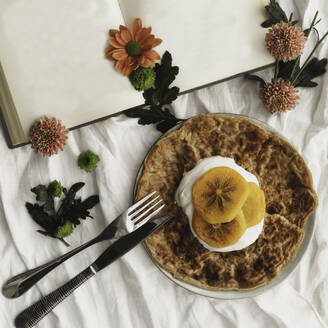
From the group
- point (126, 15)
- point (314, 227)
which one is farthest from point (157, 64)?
point (314, 227)

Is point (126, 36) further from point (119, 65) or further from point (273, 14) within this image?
point (273, 14)

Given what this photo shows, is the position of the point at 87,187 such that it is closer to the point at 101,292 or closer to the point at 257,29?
the point at 101,292

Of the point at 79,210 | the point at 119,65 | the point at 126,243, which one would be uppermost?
the point at 119,65

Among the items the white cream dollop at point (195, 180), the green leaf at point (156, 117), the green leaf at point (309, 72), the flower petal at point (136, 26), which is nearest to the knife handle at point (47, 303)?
the white cream dollop at point (195, 180)

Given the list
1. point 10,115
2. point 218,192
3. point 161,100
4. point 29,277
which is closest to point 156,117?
point 161,100

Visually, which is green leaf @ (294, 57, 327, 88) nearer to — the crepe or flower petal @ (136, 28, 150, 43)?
the crepe

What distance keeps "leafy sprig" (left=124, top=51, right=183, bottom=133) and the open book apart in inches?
0.9

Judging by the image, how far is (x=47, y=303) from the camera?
3.92 feet

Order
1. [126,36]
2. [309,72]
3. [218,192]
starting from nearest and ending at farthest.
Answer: [218,192] → [126,36] → [309,72]

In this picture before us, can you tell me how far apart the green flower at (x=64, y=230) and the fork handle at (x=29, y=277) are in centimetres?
5

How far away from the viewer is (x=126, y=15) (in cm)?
117

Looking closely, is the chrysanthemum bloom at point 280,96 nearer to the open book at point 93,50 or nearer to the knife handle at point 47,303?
the open book at point 93,50

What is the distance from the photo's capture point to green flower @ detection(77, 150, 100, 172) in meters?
1.20

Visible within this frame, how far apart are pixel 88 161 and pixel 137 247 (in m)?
0.30
